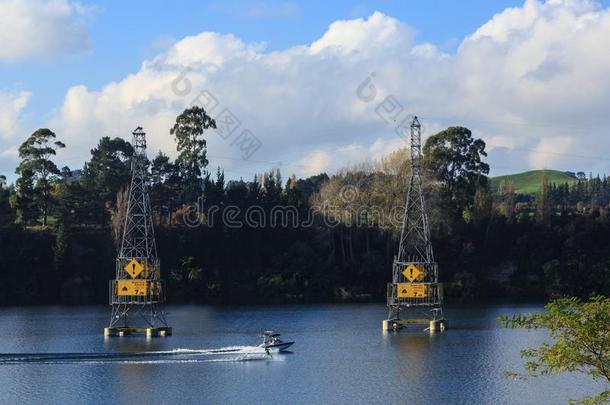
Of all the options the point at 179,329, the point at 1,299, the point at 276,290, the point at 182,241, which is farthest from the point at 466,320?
the point at 1,299

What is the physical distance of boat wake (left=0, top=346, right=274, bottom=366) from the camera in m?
58.3

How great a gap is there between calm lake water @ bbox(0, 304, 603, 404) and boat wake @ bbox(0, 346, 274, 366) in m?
0.07

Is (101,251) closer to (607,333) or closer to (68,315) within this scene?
(68,315)

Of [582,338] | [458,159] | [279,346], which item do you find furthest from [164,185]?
[582,338]

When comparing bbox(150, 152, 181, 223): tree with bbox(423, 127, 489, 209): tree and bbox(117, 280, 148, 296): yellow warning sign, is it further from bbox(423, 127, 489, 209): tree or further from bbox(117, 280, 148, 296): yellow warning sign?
bbox(117, 280, 148, 296): yellow warning sign

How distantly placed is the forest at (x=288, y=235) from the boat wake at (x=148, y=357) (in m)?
48.7

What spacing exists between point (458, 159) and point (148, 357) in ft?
258

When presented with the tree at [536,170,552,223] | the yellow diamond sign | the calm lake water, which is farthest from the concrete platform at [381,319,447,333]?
the tree at [536,170,552,223]

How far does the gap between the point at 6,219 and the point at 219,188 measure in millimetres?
26640

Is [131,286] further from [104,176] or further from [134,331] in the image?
[104,176]

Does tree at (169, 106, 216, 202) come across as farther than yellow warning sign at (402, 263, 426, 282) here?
Yes

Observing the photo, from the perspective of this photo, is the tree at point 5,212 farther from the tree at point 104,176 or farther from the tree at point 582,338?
the tree at point 582,338

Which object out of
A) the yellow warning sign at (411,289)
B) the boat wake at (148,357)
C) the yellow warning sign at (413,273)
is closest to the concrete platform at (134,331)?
the boat wake at (148,357)

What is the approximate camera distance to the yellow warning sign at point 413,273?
242ft
